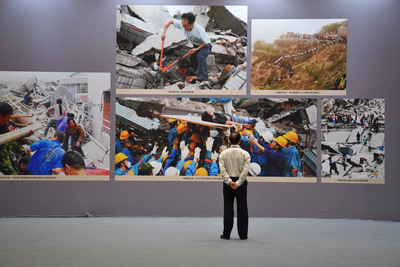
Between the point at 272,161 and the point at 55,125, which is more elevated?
the point at 55,125

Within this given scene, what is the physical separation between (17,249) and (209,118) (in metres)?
4.05

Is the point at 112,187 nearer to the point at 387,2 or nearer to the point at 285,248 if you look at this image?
the point at 285,248

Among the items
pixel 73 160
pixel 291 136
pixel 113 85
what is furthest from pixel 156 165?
pixel 291 136

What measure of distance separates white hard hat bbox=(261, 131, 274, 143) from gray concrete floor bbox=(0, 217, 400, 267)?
1.44 m

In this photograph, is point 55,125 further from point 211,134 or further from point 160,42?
point 211,134

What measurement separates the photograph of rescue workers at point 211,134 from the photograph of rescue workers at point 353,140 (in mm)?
255

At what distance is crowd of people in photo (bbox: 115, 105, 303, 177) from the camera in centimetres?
842

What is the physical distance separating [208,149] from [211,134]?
281 mm

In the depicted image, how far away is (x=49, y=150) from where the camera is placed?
848 centimetres

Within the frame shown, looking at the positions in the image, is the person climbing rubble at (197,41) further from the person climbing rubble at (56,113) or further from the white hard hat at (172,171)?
the person climbing rubble at (56,113)

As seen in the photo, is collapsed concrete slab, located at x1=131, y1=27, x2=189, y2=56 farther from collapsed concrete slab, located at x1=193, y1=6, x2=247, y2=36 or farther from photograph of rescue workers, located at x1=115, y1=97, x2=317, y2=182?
photograph of rescue workers, located at x1=115, y1=97, x2=317, y2=182

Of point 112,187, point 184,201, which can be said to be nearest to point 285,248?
point 184,201

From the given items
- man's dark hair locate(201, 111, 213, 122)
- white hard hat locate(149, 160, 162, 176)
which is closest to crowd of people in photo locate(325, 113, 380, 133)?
man's dark hair locate(201, 111, 213, 122)

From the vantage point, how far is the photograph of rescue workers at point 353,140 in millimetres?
8383
